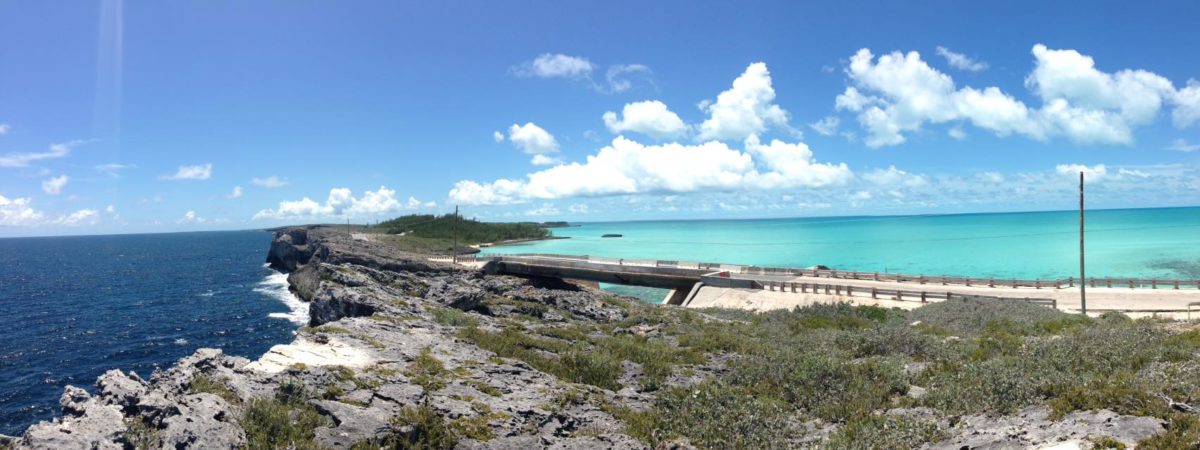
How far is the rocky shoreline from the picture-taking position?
9.37 m

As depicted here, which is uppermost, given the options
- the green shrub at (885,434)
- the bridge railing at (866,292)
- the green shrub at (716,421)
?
the green shrub at (885,434)

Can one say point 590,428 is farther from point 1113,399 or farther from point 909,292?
point 909,292

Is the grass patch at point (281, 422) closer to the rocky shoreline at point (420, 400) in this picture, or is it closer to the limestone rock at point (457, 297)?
the rocky shoreline at point (420, 400)

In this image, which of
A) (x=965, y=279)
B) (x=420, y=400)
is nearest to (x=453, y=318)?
(x=420, y=400)

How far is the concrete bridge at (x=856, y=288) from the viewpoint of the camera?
3784cm

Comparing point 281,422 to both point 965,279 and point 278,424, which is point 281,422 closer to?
point 278,424

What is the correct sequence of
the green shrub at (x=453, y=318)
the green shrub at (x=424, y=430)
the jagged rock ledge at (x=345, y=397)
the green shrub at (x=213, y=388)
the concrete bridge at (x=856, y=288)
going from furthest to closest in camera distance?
the concrete bridge at (x=856, y=288), the green shrub at (x=453, y=318), the green shrub at (x=213, y=388), the green shrub at (x=424, y=430), the jagged rock ledge at (x=345, y=397)

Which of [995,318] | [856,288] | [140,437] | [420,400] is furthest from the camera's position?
[856,288]

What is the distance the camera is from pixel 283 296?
69250 millimetres

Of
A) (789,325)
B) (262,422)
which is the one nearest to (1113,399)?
(262,422)

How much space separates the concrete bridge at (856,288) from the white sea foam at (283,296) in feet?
87.5

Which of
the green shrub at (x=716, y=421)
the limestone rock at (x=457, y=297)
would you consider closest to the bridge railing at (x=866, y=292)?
the limestone rock at (x=457, y=297)

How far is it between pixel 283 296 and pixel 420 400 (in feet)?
218

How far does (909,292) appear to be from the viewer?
4238 centimetres
